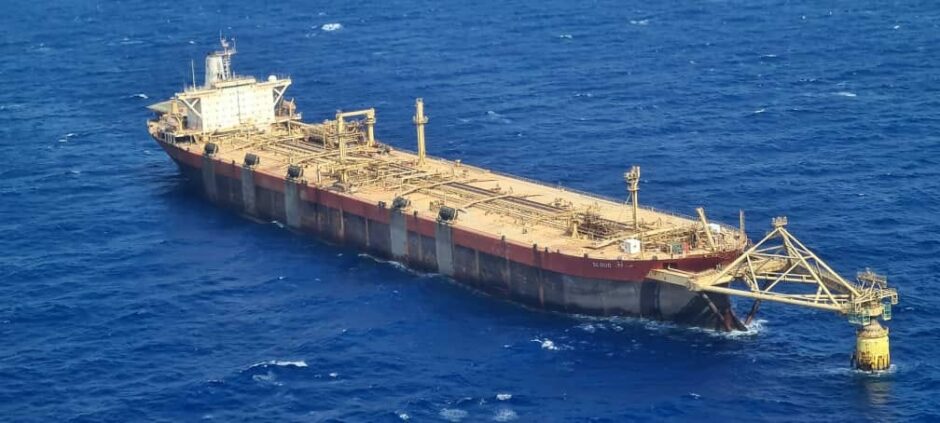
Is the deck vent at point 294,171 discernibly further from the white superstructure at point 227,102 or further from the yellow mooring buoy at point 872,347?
the yellow mooring buoy at point 872,347

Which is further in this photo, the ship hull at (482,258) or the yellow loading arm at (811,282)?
the ship hull at (482,258)

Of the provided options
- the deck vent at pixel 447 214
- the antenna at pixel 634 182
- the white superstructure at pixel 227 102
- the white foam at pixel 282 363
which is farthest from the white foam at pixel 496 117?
the white foam at pixel 282 363

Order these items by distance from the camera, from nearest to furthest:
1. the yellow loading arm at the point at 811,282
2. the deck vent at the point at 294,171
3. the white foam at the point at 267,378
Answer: the yellow loading arm at the point at 811,282, the white foam at the point at 267,378, the deck vent at the point at 294,171

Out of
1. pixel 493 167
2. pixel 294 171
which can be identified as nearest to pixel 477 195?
pixel 294 171

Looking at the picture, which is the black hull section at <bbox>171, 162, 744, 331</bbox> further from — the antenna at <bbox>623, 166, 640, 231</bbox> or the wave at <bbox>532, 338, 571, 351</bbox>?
the antenna at <bbox>623, 166, 640, 231</bbox>

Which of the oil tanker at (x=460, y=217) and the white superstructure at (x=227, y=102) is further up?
the white superstructure at (x=227, y=102)

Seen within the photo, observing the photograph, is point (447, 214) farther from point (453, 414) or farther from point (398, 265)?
point (453, 414)
